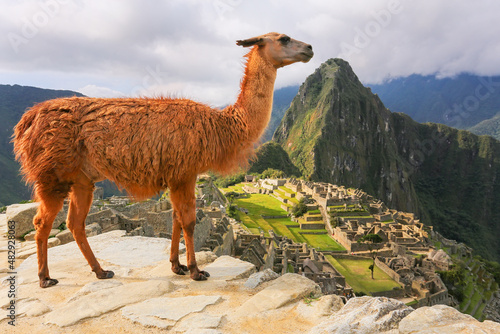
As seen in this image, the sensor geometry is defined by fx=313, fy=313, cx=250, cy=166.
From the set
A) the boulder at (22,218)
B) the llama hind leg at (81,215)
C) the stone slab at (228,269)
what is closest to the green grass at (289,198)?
the boulder at (22,218)

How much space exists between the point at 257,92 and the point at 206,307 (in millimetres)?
1849

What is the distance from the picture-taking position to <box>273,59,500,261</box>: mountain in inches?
4338

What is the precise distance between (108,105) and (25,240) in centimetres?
321

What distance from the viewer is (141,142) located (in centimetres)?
259

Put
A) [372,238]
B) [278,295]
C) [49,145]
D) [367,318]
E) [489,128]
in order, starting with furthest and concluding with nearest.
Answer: [489,128]
[372,238]
[49,145]
[278,295]
[367,318]

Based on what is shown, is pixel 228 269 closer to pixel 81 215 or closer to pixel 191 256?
pixel 191 256

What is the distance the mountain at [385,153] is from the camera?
110188 mm

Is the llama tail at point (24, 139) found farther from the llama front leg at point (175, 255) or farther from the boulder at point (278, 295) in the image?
the boulder at point (278, 295)

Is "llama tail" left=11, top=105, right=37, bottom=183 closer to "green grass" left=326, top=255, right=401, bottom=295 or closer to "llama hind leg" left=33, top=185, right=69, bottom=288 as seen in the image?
"llama hind leg" left=33, top=185, right=69, bottom=288

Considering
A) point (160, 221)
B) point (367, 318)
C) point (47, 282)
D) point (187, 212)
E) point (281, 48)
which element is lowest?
point (160, 221)


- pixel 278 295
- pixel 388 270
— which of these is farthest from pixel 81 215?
pixel 388 270

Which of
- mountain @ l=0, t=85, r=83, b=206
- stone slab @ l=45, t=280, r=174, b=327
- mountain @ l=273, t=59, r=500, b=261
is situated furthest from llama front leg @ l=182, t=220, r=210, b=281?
mountain @ l=273, t=59, r=500, b=261

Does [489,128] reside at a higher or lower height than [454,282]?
higher

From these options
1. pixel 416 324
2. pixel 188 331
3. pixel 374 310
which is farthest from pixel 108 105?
pixel 416 324
